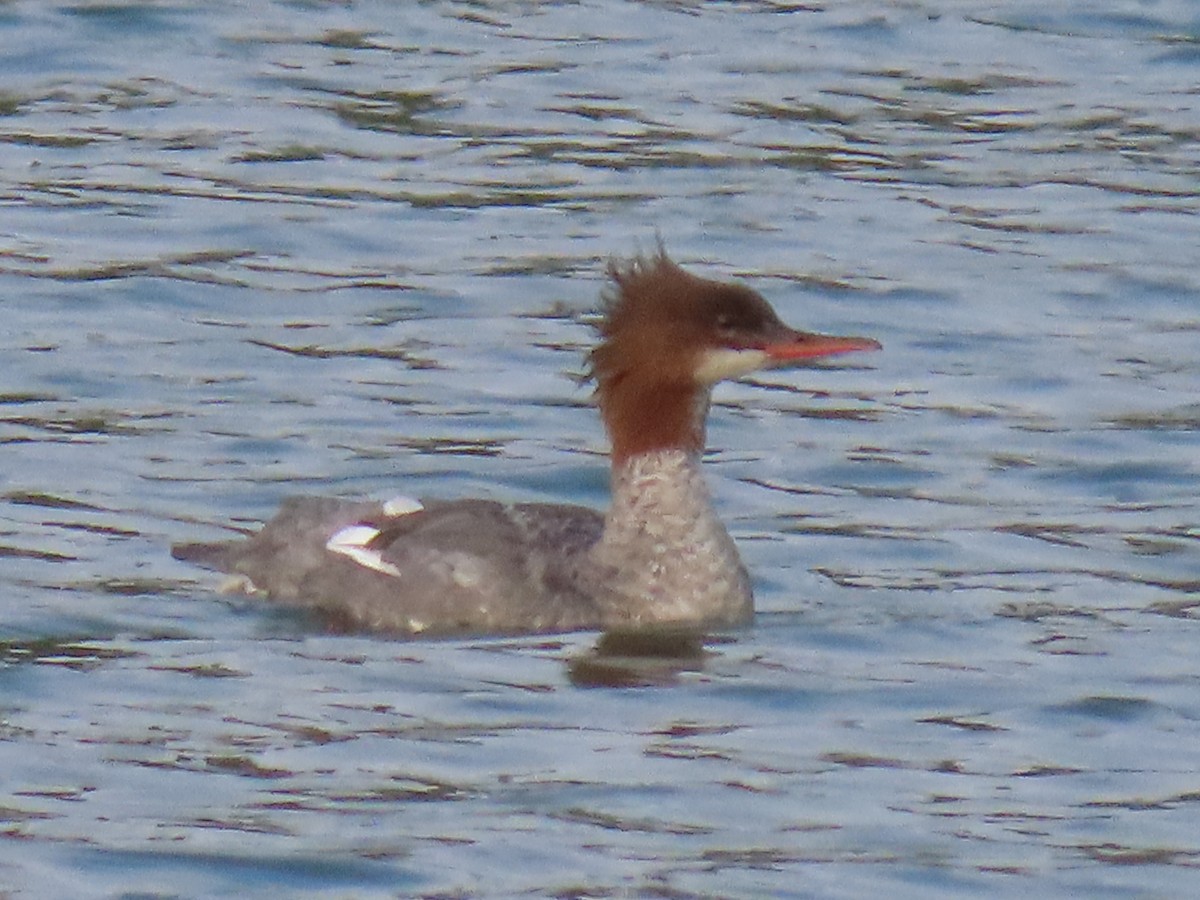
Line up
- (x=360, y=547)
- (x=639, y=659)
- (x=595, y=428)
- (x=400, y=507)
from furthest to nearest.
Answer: (x=595, y=428), (x=400, y=507), (x=360, y=547), (x=639, y=659)

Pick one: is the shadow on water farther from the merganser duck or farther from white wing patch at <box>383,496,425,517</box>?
white wing patch at <box>383,496,425,517</box>

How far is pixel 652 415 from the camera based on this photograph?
446 inches

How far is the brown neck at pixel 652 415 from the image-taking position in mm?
11281

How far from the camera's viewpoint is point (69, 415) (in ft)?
44.3

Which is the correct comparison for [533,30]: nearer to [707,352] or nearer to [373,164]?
[373,164]

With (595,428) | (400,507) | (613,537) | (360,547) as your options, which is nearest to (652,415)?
(613,537)

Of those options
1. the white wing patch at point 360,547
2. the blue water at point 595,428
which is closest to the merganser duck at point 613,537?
the white wing patch at point 360,547

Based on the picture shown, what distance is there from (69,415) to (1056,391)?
428 cm

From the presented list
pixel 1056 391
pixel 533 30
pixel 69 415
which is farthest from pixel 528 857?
pixel 533 30

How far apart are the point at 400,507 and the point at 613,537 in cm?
74

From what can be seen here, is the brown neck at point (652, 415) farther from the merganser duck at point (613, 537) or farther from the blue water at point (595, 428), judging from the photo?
the blue water at point (595, 428)

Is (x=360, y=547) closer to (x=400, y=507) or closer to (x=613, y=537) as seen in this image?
(x=400, y=507)

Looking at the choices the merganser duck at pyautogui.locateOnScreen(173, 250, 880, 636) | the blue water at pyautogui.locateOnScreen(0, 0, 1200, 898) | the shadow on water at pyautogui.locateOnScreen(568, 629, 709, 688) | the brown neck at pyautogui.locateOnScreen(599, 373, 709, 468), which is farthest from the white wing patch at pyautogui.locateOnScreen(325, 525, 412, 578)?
the brown neck at pyautogui.locateOnScreen(599, 373, 709, 468)

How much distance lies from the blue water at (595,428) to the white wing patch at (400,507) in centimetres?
54
